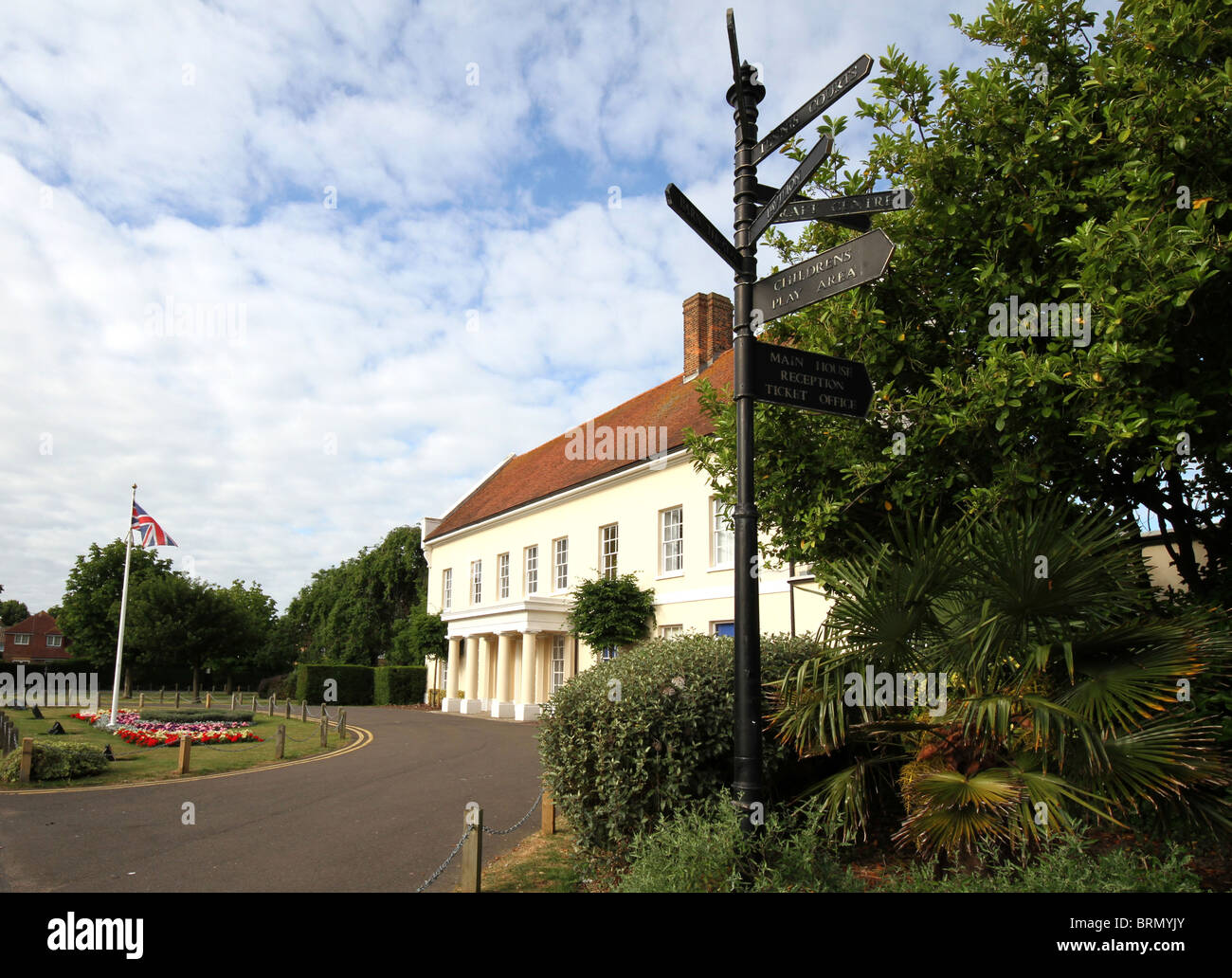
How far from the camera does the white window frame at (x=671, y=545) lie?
859 inches

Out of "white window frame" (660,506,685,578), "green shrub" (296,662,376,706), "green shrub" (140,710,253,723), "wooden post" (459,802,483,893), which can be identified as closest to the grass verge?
"green shrub" (140,710,253,723)

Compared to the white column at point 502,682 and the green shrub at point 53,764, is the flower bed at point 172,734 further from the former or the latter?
the white column at point 502,682

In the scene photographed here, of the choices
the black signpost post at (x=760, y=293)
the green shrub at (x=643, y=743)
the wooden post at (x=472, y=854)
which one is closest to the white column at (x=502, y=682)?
the green shrub at (x=643, y=743)

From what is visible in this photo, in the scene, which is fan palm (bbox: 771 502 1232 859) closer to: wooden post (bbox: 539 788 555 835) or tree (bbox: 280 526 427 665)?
Result: wooden post (bbox: 539 788 555 835)

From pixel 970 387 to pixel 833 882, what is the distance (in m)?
3.64

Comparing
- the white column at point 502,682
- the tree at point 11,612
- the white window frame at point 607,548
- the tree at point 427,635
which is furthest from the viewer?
the tree at point 11,612

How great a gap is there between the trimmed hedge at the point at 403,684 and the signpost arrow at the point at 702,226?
37.1 metres

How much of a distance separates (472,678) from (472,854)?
26728 millimetres

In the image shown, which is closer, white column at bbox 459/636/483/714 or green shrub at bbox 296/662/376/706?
white column at bbox 459/636/483/714

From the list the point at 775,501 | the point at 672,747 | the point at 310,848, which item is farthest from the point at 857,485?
the point at 310,848

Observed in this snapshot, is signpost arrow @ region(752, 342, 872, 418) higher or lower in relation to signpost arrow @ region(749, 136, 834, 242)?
lower

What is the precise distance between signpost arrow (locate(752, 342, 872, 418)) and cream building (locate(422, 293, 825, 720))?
11.3m

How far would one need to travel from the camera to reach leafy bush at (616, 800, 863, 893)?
415 centimetres
